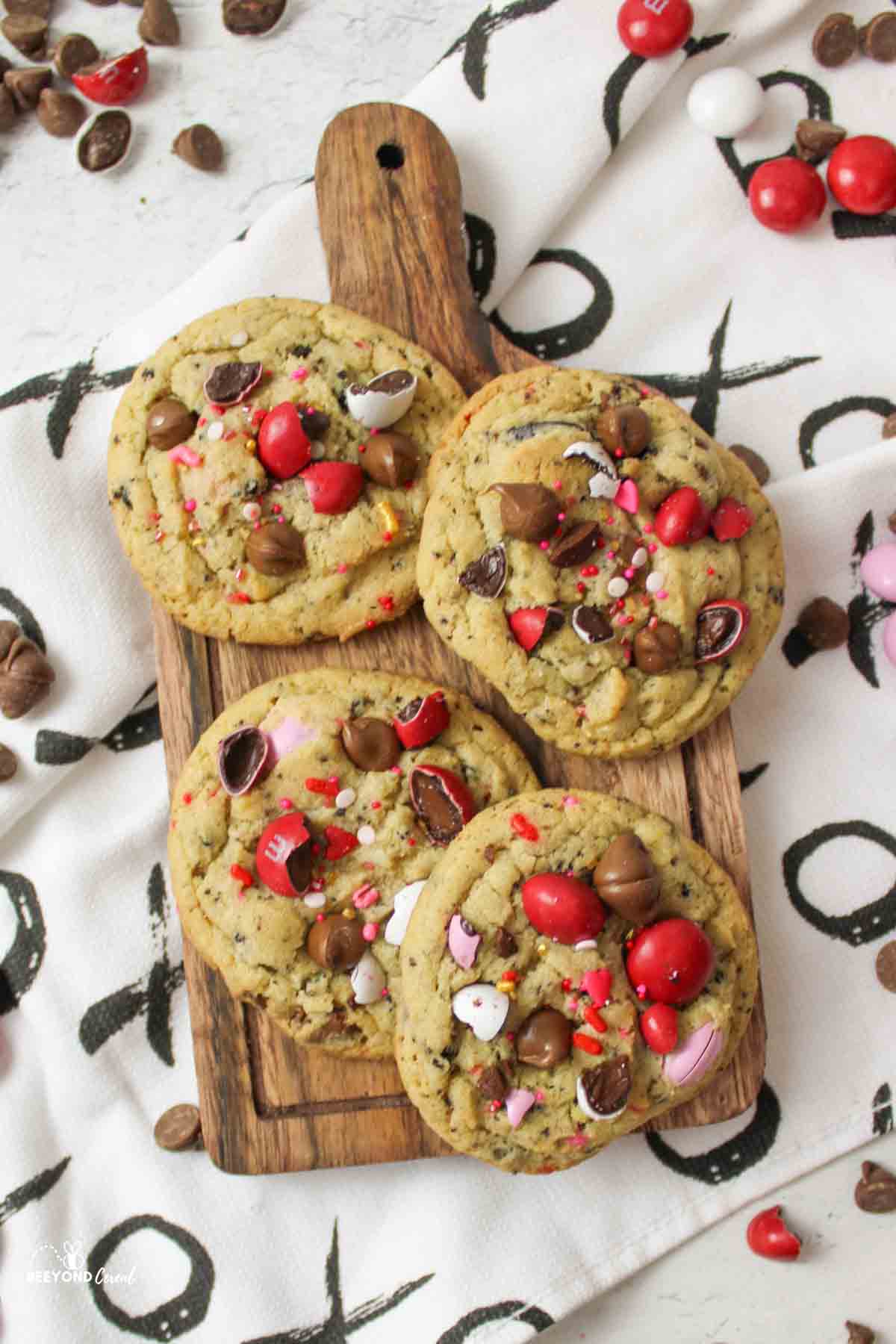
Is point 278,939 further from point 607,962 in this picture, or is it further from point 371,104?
point 371,104

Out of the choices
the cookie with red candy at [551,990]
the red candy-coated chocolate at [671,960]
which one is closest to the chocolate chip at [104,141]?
the cookie with red candy at [551,990]

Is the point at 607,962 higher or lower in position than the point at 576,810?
lower

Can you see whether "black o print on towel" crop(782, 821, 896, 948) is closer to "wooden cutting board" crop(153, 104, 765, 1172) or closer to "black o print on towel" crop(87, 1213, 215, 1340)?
"wooden cutting board" crop(153, 104, 765, 1172)

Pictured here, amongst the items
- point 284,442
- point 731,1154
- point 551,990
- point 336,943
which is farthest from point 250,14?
point 731,1154

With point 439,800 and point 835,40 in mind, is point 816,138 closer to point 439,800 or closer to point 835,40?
point 835,40

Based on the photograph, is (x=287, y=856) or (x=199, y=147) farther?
(x=199, y=147)

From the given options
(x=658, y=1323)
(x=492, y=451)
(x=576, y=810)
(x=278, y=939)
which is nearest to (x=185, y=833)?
(x=278, y=939)
